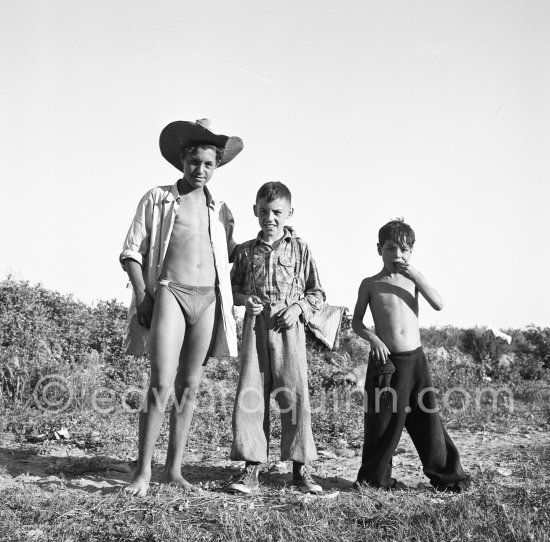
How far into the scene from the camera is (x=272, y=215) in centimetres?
396

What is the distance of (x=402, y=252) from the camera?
13.2 feet

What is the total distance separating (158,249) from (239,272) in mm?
562

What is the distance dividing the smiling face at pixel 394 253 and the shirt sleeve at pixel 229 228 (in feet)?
3.13

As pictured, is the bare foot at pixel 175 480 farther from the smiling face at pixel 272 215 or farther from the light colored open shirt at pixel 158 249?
the smiling face at pixel 272 215

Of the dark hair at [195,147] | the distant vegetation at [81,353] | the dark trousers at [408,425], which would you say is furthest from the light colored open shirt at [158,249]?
the distant vegetation at [81,353]

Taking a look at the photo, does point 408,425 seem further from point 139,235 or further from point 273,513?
point 139,235

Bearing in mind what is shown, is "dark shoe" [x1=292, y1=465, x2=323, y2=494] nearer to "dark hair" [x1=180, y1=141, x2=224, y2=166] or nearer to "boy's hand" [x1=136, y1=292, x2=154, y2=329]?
"boy's hand" [x1=136, y1=292, x2=154, y2=329]

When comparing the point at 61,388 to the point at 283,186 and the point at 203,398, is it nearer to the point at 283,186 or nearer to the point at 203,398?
the point at 203,398

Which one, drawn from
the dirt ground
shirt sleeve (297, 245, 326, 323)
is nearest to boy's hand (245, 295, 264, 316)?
shirt sleeve (297, 245, 326, 323)

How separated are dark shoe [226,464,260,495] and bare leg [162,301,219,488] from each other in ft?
1.12

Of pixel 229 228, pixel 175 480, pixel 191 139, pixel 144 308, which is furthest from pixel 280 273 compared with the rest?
pixel 175 480

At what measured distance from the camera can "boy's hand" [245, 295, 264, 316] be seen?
3928 mm

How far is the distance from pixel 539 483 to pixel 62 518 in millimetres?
2618

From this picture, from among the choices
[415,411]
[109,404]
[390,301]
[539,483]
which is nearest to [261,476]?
[415,411]
